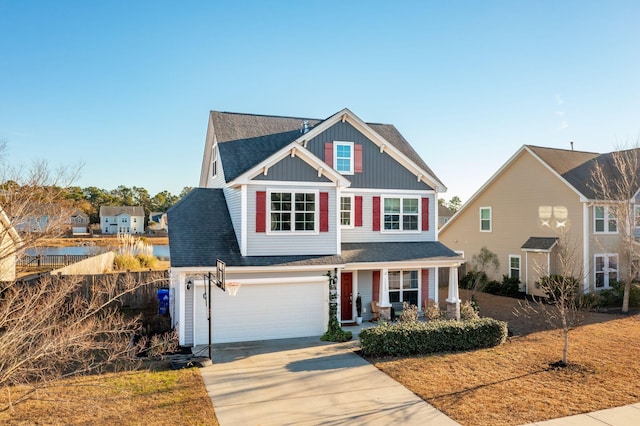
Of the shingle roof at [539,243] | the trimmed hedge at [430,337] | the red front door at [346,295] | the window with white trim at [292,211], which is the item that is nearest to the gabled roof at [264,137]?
the window with white trim at [292,211]

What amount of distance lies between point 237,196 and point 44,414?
29.5ft

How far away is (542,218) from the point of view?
23531mm

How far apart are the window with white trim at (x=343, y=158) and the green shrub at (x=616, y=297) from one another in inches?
549

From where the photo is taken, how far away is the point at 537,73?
674 inches

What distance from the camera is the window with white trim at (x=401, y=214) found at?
1858 centimetres

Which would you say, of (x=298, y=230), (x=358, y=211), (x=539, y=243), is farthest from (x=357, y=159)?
(x=539, y=243)

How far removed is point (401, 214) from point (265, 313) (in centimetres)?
755

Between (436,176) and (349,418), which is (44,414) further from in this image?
(436,176)

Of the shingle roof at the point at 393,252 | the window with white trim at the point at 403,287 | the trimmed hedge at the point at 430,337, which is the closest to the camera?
the trimmed hedge at the point at 430,337

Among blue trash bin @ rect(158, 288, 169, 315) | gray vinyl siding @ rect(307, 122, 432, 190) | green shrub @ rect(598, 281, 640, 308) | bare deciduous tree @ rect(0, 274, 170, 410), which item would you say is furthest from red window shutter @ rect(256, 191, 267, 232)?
green shrub @ rect(598, 281, 640, 308)

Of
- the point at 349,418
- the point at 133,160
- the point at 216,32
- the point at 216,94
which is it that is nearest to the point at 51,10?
the point at 216,32

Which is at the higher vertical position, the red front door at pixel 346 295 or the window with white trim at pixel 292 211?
the window with white trim at pixel 292 211

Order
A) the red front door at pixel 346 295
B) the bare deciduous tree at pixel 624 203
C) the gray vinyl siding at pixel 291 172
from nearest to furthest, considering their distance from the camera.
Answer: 1. the gray vinyl siding at pixel 291 172
2. the red front door at pixel 346 295
3. the bare deciduous tree at pixel 624 203

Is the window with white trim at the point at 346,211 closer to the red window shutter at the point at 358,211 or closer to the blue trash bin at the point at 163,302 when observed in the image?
the red window shutter at the point at 358,211
